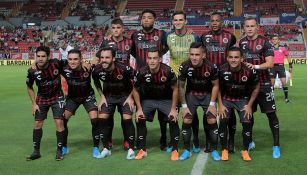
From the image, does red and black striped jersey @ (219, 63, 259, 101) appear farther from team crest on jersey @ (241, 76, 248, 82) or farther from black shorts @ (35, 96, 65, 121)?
black shorts @ (35, 96, 65, 121)

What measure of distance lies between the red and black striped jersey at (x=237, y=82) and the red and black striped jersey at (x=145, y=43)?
1.26 m

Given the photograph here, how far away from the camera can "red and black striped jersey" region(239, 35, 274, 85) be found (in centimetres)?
696

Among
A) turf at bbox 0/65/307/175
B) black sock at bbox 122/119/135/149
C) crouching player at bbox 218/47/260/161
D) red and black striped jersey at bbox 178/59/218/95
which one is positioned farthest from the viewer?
black sock at bbox 122/119/135/149

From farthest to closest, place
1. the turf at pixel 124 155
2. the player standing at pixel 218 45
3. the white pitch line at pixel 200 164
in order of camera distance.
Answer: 1. the player standing at pixel 218 45
2. the turf at pixel 124 155
3. the white pitch line at pixel 200 164

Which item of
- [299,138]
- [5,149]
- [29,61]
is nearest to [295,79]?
[299,138]

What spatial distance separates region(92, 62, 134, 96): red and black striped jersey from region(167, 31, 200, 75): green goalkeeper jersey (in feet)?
2.92

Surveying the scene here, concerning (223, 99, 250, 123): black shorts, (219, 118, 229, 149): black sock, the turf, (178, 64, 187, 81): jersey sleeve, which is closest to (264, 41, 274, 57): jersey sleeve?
(223, 99, 250, 123): black shorts

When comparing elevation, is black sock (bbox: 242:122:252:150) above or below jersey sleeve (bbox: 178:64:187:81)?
below

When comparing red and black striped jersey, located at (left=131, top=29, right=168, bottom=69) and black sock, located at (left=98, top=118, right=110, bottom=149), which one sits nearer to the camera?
black sock, located at (left=98, top=118, right=110, bottom=149)

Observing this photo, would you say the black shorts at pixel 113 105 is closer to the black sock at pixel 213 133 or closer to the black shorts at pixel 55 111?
the black shorts at pixel 55 111

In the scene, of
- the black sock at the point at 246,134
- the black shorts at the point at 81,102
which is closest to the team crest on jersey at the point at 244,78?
the black sock at the point at 246,134

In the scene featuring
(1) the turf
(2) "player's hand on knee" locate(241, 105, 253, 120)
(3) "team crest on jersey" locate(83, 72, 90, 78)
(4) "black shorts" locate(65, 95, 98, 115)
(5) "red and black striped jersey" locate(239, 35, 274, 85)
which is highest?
(5) "red and black striped jersey" locate(239, 35, 274, 85)

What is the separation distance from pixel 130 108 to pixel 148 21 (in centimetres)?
156

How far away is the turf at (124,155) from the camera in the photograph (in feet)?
20.4
